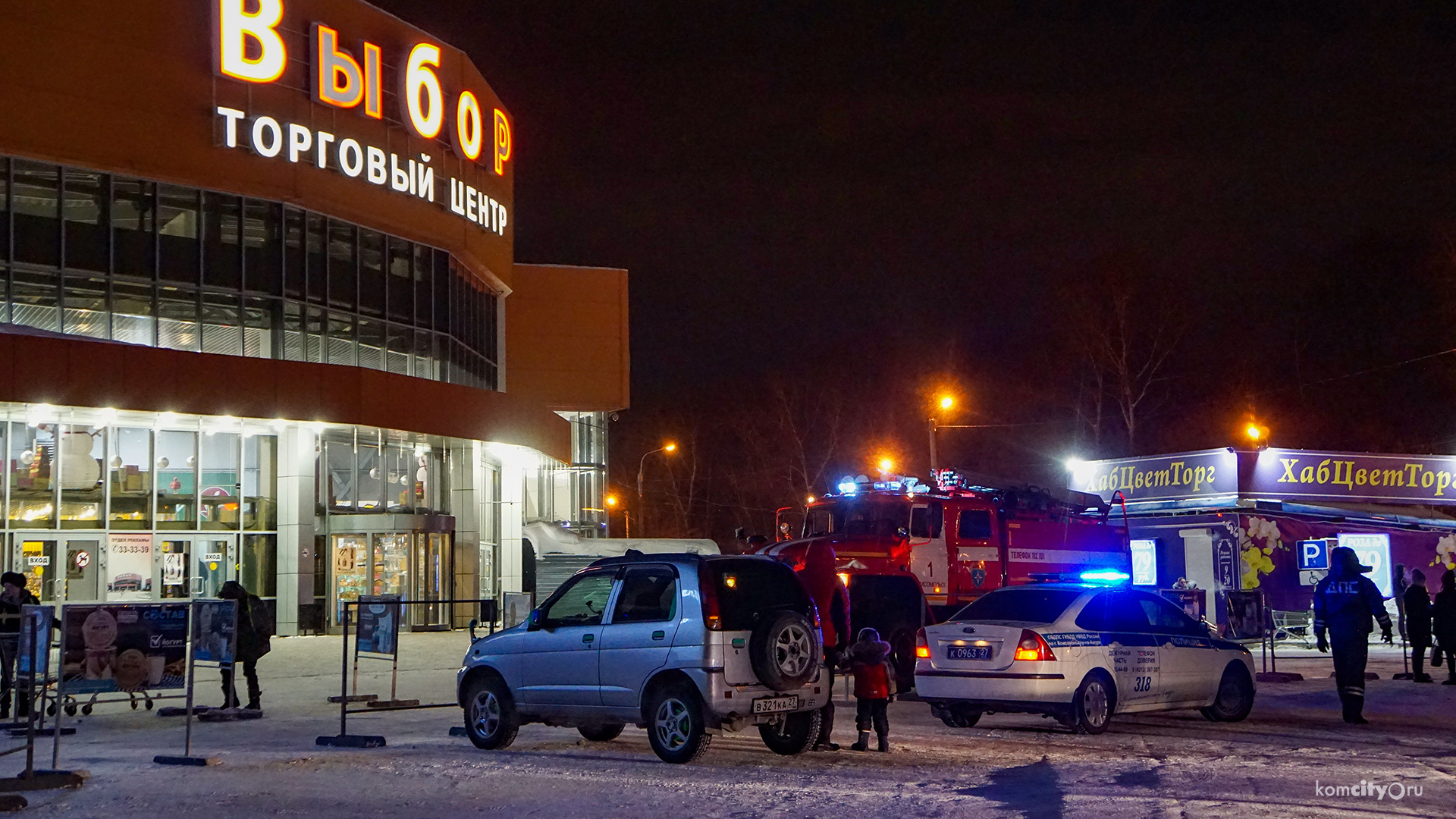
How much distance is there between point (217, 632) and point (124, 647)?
85cm

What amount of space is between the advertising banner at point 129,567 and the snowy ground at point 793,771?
543 inches

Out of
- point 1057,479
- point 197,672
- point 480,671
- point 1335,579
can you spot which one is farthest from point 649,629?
point 1057,479

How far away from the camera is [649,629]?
38.7ft

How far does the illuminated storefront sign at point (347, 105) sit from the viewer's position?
29562 mm

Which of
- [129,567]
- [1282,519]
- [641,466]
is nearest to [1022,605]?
[1282,519]

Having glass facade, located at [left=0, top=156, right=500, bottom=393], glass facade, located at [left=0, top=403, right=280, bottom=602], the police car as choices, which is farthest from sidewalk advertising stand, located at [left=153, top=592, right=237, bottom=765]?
glass facade, located at [left=0, top=156, right=500, bottom=393]

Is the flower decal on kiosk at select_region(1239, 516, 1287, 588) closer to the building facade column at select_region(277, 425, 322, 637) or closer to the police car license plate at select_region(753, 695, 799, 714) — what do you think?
the building facade column at select_region(277, 425, 322, 637)

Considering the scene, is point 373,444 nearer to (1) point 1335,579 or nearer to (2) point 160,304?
(2) point 160,304

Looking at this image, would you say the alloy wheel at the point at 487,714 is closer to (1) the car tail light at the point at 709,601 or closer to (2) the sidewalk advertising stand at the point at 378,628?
(2) the sidewalk advertising stand at the point at 378,628

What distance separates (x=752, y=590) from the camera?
11875 millimetres

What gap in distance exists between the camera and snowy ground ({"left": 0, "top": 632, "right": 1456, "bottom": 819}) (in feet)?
30.3

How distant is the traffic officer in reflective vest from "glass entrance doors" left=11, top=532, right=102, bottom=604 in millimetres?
23668

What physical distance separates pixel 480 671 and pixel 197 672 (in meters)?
11.0

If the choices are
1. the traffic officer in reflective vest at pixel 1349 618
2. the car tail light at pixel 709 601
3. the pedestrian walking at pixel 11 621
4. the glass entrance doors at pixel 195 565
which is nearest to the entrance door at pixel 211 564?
the glass entrance doors at pixel 195 565
